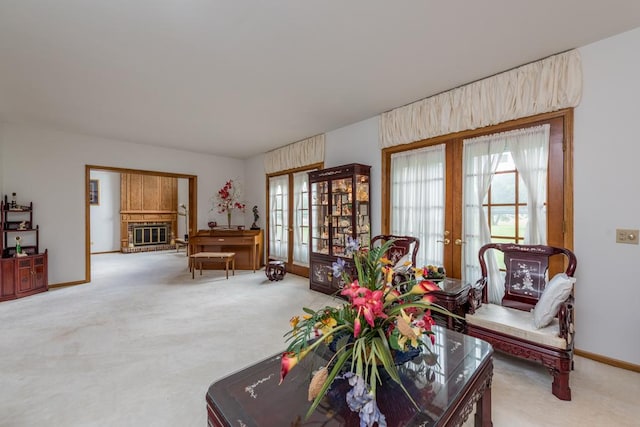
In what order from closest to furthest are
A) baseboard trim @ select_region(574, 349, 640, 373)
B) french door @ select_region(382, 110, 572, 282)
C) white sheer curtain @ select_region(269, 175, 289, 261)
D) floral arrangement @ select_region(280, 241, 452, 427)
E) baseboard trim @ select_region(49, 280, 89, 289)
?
floral arrangement @ select_region(280, 241, 452, 427), baseboard trim @ select_region(574, 349, 640, 373), french door @ select_region(382, 110, 572, 282), baseboard trim @ select_region(49, 280, 89, 289), white sheer curtain @ select_region(269, 175, 289, 261)

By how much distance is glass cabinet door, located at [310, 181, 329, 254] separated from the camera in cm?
446

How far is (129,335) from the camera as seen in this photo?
2807mm

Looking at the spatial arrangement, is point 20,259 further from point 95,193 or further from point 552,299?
point 552,299

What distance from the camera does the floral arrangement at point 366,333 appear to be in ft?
3.05

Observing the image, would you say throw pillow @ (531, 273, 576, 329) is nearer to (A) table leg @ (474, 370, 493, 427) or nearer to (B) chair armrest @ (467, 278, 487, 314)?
(B) chair armrest @ (467, 278, 487, 314)

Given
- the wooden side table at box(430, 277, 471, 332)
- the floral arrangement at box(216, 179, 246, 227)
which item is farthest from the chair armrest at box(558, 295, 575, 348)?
the floral arrangement at box(216, 179, 246, 227)

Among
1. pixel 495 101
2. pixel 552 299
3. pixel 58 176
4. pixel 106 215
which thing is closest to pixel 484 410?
pixel 552 299

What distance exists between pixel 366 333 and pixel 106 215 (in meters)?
10.4

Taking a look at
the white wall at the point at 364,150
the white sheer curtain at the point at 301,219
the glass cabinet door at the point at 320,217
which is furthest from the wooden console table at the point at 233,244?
the white wall at the point at 364,150

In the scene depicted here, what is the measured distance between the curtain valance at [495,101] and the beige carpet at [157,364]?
7.66ft

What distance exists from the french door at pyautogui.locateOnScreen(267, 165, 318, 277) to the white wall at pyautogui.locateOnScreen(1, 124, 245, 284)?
290 cm

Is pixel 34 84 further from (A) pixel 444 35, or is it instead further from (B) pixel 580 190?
(B) pixel 580 190

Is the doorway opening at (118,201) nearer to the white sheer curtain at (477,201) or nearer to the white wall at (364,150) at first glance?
the white wall at (364,150)

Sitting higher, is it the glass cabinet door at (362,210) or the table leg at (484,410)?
the glass cabinet door at (362,210)
